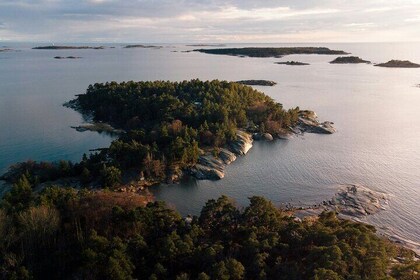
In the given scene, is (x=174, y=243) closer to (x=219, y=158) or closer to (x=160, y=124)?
(x=219, y=158)

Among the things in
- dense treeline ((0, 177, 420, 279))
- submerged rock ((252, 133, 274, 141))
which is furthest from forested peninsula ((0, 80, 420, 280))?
submerged rock ((252, 133, 274, 141))

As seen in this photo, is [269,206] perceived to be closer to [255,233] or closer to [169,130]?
[255,233]

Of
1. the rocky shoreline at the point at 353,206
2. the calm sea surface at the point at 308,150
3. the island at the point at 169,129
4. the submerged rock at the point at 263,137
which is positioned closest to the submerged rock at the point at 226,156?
the island at the point at 169,129

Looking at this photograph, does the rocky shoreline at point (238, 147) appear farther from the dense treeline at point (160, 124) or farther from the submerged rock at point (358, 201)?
the submerged rock at point (358, 201)

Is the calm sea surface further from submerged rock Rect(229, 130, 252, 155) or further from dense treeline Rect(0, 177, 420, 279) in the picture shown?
dense treeline Rect(0, 177, 420, 279)

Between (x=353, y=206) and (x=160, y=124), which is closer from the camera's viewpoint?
(x=353, y=206)

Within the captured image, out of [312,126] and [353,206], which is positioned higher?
[312,126]

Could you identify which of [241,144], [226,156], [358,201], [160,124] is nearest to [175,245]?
[358,201]

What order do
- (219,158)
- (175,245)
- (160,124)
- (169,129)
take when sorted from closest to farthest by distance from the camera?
(175,245), (219,158), (169,129), (160,124)
